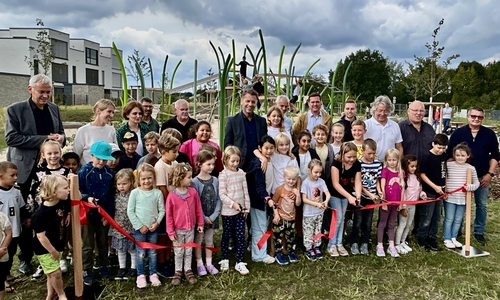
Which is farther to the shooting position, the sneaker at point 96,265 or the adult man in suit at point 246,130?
the adult man in suit at point 246,130

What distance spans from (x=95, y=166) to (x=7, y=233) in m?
0.78

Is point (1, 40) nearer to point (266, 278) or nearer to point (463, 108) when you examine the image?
point (266, 278)

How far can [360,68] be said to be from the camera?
44.4 metres

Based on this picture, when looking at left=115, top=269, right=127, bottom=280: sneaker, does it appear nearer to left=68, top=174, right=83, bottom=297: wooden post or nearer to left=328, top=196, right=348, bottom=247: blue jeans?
left=68, top=174, right=83, bottom=297: wooden post

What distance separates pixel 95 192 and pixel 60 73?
1518 inches

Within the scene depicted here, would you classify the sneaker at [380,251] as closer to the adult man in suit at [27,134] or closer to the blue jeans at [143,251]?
the blue jeans at [143,251]

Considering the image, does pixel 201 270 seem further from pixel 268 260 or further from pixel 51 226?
pixel 51 226

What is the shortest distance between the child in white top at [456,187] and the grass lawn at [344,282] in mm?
369

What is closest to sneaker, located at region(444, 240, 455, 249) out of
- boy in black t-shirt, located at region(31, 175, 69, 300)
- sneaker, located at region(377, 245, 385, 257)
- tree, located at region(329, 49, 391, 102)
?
sneaker, located at region(377, 245, 385, 257)

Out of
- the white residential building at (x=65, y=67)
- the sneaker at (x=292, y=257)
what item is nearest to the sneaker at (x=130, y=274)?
the sneaker at (x=292, y=257)

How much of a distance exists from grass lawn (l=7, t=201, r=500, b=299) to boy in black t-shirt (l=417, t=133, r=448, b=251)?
11.4 inches

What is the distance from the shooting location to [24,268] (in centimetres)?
328

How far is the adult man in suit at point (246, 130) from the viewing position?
11.9ft

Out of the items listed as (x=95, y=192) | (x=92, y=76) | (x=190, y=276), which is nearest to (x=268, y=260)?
(x=190, y=276)
